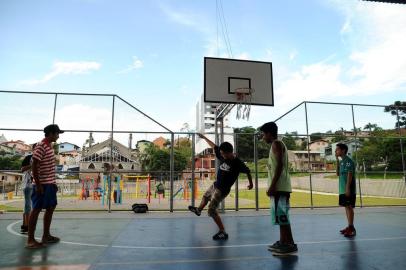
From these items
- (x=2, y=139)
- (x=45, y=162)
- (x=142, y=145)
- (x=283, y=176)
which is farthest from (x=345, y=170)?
(x=2, y=139)

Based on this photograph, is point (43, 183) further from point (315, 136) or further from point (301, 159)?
point (301, 159)

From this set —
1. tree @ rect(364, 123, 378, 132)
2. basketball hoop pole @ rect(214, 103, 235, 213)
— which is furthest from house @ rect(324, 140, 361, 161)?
basketball hoop pole @ rect(214, 103, 235, 213)

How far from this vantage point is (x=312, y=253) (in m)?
4.61

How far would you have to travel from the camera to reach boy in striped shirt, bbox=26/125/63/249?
488 centimetres

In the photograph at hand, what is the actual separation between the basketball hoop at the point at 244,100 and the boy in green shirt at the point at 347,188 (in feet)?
15.3

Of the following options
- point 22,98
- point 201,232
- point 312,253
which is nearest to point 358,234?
point 312,253

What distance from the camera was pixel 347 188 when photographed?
598 cm

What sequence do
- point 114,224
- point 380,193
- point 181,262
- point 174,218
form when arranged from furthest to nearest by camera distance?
point 380,193, point 174,218, point 114,224, point 181,262

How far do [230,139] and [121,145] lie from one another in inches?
140

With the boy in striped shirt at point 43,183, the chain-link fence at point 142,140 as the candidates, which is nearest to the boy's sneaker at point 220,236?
→ the boy in striped shirt at point 43,183

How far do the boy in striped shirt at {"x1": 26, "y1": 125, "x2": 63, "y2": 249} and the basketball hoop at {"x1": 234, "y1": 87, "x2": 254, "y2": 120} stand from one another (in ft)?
21.1

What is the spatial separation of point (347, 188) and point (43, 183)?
5.12m

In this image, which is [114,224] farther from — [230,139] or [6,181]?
[6,181]

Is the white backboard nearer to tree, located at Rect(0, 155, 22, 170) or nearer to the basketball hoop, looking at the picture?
the basketball hoop
